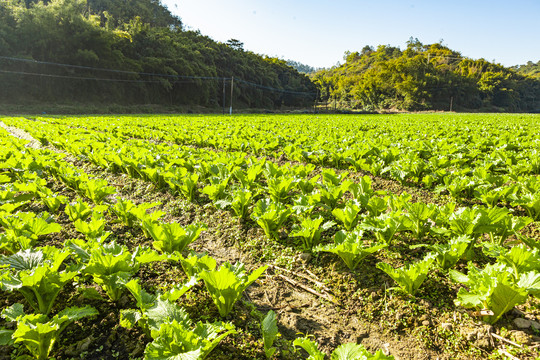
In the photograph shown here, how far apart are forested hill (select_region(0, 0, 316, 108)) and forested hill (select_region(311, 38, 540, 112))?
35.5m

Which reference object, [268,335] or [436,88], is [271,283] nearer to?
[268,335]

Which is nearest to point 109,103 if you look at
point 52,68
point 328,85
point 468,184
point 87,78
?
point 87,78

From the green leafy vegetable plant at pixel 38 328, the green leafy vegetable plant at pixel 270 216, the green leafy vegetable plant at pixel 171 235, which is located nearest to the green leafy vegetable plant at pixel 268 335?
the green leafy vegetable plant at pixel 38 328

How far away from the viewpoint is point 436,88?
247 feet

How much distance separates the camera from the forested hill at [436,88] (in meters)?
71.9

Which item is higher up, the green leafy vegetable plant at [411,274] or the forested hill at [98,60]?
the forested hill at [98,60]

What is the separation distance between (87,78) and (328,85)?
80.8m

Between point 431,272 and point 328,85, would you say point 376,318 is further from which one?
point 328,85

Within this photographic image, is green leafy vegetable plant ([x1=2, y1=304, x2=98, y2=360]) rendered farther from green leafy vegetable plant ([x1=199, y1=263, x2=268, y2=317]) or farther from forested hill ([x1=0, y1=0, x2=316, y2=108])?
forested hill ([x1=0, y1=0, x2=316, y2=108])

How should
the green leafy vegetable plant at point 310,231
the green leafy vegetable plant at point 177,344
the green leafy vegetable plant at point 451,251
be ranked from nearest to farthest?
the green leafy vegetable plant at point 177,344, the green leafy vegetable plant at point 451,251, the green leafy vegetable plant at point 310,231

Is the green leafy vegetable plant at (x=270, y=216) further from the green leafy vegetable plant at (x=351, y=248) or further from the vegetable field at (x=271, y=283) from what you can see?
the green leafy vegetable plant at (x=351, y=248)

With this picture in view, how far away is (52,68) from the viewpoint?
3288 cm

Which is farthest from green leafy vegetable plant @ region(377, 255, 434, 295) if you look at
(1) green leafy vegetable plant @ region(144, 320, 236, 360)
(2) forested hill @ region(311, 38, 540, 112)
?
(2) forested hill @ region(311, 38, 540, 112)

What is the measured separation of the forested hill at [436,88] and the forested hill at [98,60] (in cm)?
3547
